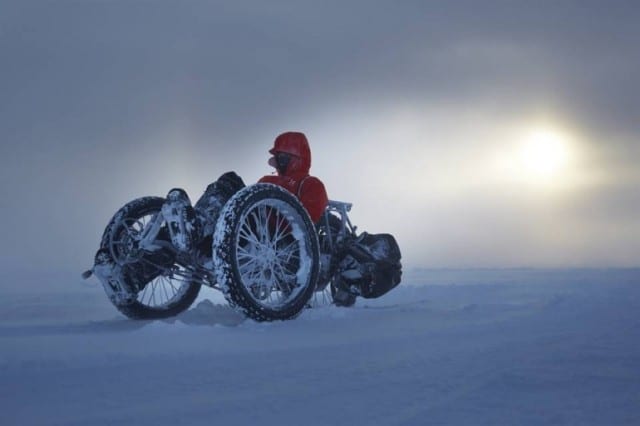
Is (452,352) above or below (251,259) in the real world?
below

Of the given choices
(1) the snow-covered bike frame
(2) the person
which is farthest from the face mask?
(1) the snow-covered bike frame

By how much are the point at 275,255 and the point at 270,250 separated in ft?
0.25

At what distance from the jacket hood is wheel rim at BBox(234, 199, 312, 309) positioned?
0.80m

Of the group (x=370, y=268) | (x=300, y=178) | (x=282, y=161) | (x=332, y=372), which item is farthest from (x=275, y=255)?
(x=332, y=372)

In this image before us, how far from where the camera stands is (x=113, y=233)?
18.6 feet

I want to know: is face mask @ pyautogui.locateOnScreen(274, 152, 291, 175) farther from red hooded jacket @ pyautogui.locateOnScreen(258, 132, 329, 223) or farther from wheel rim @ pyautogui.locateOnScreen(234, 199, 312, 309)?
wheel rim @ pyautogui.locateOnScreen(234, 199, 312, 309)

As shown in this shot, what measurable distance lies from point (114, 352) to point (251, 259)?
6.35ft

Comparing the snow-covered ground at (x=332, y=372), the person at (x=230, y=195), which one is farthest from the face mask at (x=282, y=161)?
the snow-covered ground at (x=332, y=372)

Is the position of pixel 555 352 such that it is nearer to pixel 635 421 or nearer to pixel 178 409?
pixel 635 421

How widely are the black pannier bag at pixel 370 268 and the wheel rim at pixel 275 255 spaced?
3.56ft

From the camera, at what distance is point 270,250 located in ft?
17.1

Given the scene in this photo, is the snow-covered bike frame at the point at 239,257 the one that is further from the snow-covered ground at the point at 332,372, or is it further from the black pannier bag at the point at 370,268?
the black pannier bag at the point at 370,268

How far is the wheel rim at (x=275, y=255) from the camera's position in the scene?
202 inches

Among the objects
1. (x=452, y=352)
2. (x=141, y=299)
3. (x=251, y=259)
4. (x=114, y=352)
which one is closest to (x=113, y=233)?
(x=141, y=299)
